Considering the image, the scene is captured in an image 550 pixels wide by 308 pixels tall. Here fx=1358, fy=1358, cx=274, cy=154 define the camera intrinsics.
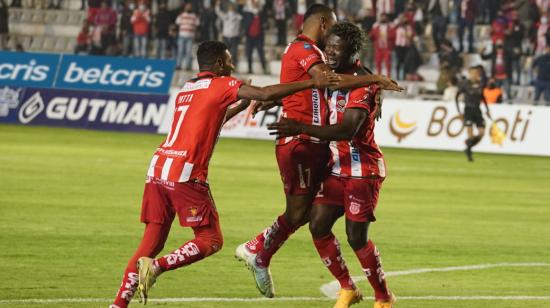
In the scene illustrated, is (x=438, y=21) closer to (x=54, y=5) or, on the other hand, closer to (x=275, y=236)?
(x=54, y=5)

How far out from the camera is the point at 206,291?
11.2 metres

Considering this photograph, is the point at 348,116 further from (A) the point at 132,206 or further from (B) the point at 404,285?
(A) the point at 132,206

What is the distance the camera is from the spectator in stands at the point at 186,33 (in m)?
40.2

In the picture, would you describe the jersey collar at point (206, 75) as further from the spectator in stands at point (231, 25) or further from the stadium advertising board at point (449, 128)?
the spectator in stands at point (231, 25)

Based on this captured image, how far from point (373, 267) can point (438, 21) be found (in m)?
28.8

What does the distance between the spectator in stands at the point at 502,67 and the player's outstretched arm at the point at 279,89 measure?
1099 inches

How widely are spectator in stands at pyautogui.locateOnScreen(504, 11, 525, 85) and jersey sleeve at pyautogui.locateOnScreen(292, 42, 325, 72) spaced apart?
26.5 m

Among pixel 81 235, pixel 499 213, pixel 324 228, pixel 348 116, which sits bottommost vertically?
pixel 499 213

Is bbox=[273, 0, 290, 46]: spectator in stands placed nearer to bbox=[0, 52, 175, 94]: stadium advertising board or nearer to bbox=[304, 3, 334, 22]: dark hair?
bbox=[0, 52, 175, 94]: stadium advertising board

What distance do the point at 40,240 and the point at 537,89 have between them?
23.6 m

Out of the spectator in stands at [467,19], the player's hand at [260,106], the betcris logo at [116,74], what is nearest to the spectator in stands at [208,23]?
the betcris logo at [116,74]

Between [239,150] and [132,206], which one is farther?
[239,150]

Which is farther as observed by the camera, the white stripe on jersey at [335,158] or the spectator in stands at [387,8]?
the spectator in stands at [387,8]

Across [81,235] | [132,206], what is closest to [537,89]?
[132,206]
